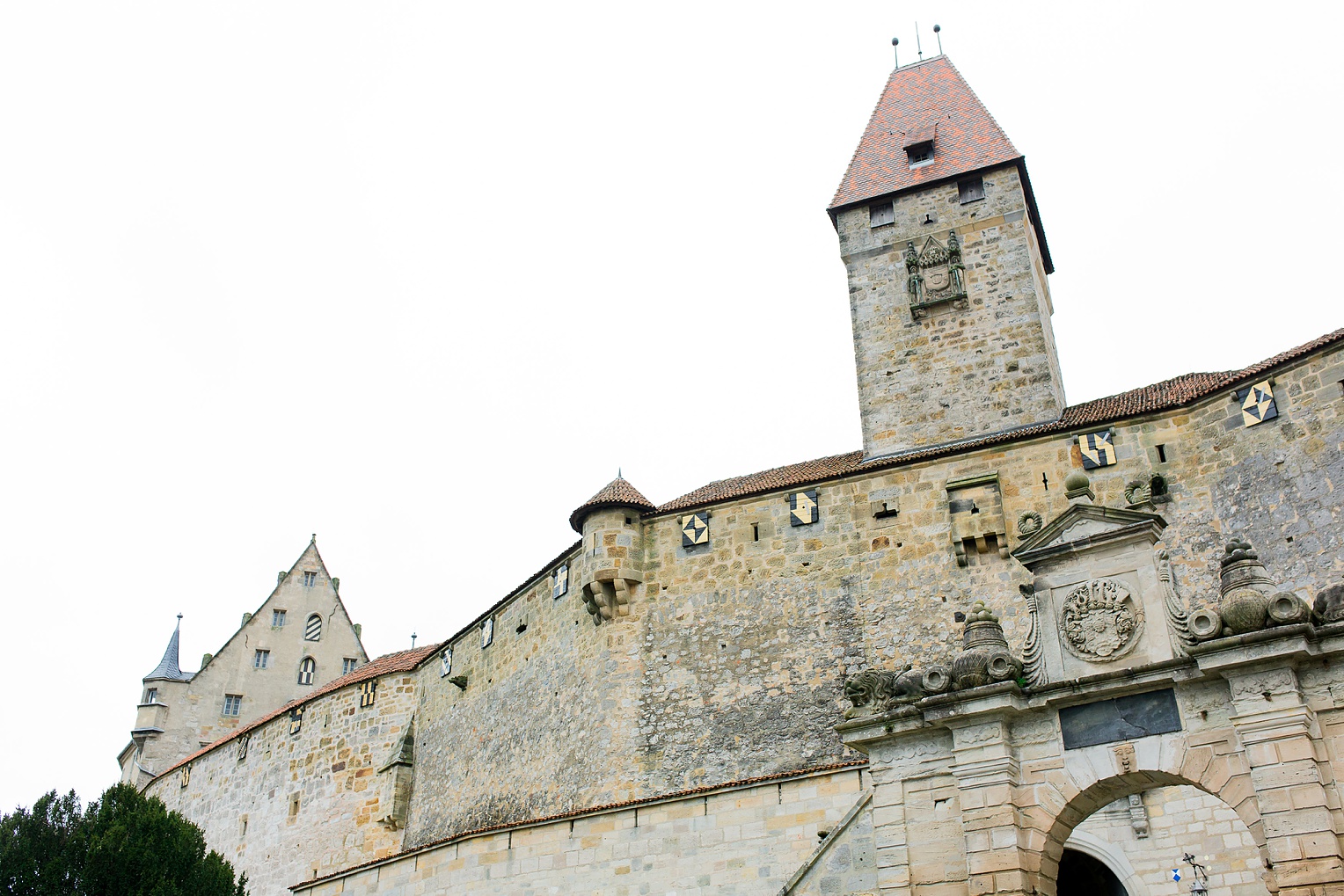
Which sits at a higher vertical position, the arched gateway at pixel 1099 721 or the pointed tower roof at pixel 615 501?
the pointed tower roof at pixel 615 501

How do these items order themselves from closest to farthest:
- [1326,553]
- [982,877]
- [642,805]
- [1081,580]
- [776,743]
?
[982,877] → [1081,580] → [642,805] → [1326,553] → [776,743]

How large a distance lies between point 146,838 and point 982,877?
16.0m

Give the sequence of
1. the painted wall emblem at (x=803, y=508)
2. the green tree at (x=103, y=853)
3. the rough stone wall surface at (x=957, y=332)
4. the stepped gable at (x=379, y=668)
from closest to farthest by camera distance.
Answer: the green tree at (x=103, y=853) → the painted wall emblem at (x=803, y=508) → the rough stone wall surface at (x=957, y=332) → the stepped gable at (x=379, y=668)

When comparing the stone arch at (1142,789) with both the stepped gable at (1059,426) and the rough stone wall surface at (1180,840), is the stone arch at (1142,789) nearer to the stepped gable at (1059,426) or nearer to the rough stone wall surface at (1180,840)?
the rough stone wall surface at (1180,840)

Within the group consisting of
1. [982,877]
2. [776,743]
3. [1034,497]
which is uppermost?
[1034,497]

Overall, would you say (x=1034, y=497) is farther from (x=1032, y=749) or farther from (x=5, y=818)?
(x=5, y=818)

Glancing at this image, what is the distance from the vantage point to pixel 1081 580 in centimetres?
1088

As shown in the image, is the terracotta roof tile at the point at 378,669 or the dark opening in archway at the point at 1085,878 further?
the terracotta roof tile at the point at 378,669

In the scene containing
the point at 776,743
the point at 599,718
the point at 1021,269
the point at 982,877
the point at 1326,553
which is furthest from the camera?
the point at 1021,269

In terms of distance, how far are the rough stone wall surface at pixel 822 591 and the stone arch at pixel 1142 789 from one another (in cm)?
867

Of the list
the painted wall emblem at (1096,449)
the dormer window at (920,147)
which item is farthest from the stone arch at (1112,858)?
the dormer window at (920,147)

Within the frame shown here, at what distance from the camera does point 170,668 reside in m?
45.6

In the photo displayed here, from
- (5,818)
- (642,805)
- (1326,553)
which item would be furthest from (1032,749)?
(5,818)

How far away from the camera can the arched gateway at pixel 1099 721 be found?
930cm
